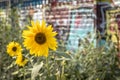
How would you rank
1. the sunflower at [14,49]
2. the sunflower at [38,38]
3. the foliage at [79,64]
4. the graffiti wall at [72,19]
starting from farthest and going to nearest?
the graffiti wall at [72,19]
the foliage at [79,64]
the sunflower at [14,49]
the sunflower at [38,38]

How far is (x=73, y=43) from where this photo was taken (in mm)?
8195

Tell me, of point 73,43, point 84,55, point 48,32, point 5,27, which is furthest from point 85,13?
point 48,32

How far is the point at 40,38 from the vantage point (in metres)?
3.19

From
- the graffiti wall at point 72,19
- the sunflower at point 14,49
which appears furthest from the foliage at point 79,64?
the graffiti wall at point 72,19

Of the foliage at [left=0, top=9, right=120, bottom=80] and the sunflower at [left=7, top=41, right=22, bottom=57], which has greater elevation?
the sunflower at [left=7, top=41, right=22, bottom=57]

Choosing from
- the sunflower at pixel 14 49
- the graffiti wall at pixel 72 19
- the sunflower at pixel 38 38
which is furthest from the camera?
the graffiti wall at pixel 72 19

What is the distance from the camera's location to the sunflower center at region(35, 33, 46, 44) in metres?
3.17

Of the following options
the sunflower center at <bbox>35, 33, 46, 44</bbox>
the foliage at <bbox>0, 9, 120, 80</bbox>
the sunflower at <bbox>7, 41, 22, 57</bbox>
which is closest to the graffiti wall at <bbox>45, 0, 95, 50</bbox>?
the foliage at <bbox>0, 9, 120, 80</bbox>

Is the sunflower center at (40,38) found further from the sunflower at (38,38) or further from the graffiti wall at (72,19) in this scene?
the graffiti wall at (72,19)

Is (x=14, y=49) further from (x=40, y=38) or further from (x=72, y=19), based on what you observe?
(x=72, y=19)

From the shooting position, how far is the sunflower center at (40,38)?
317 centimetres

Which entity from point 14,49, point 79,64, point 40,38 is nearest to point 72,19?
point 79,64

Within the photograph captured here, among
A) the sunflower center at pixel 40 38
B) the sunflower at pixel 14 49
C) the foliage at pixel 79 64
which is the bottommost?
the foliage at pixel 79 64

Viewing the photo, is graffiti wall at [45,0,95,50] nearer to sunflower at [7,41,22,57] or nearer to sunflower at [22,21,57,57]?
sunflower at [7,41,22,57]
